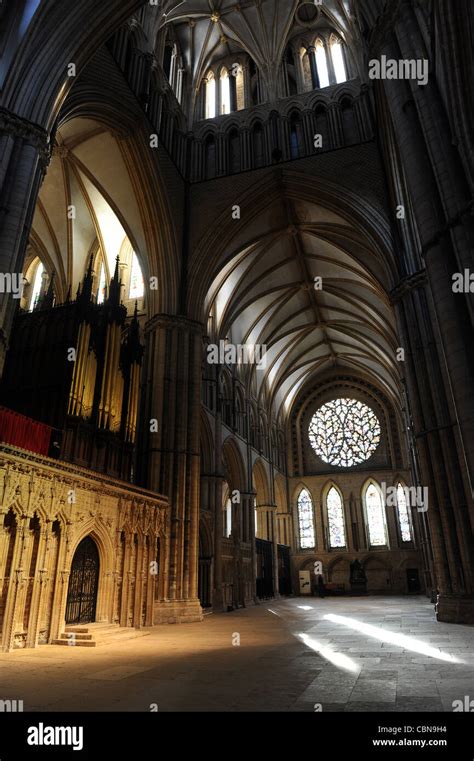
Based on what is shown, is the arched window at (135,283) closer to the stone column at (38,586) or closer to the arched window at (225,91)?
the arched window at (225,91)

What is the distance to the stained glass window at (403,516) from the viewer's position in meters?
30.3

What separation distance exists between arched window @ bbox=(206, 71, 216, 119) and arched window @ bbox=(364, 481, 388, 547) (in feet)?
76.1

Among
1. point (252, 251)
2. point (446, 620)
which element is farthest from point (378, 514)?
point (446, 620)

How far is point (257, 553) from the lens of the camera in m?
25.3

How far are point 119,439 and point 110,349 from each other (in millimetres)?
2523

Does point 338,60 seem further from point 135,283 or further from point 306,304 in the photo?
point 135,283

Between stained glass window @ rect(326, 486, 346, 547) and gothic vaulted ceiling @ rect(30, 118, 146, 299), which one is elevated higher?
gothic vaulted ceiling @ rect(30, 118, 146, 299)

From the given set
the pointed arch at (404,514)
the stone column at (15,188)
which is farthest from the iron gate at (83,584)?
the pointed arch at (404,514)

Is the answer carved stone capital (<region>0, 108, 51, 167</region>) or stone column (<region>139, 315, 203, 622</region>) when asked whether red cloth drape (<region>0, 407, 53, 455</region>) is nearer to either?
stone column (<region>139, 315, 203, 622</region>)

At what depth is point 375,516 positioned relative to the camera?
31859 millimetres

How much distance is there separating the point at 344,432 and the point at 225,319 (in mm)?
15351

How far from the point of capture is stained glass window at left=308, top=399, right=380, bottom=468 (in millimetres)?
33750

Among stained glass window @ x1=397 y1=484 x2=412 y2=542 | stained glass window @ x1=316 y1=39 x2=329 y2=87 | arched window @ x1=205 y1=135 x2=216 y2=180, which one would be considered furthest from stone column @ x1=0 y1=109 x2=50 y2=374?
stained glass window @ x1=397 y1=484 x2=412 y2=542

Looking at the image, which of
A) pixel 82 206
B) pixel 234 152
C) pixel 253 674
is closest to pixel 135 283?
pixel 82 206
